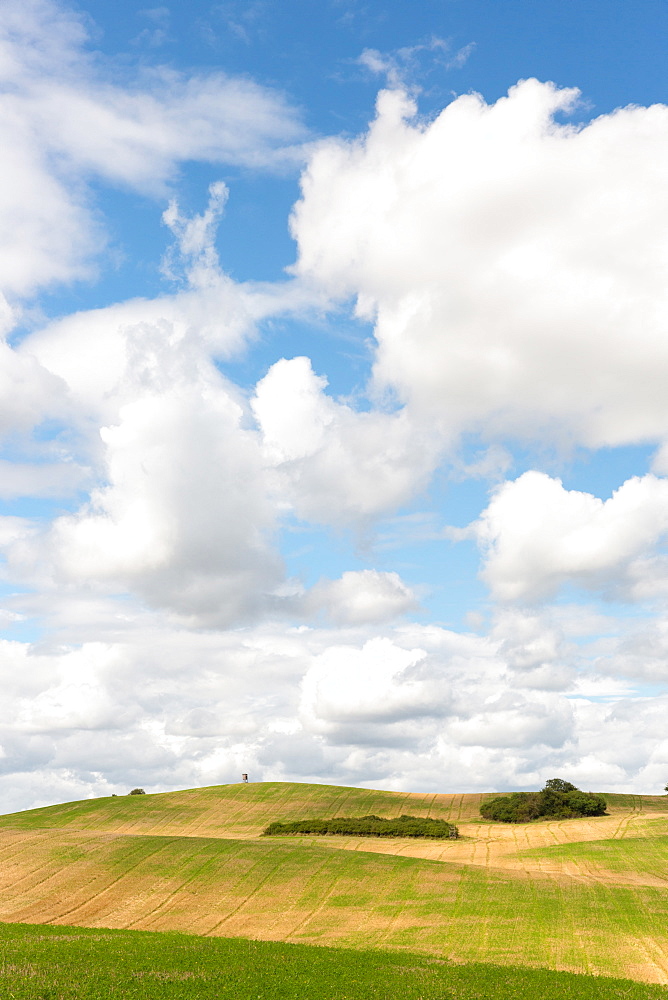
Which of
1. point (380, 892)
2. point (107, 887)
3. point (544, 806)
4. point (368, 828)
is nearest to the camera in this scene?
point (380, 892)

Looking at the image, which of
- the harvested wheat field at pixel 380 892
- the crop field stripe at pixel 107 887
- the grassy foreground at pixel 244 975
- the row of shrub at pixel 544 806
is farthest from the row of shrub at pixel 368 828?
the grassy foreground at pixel 244 975

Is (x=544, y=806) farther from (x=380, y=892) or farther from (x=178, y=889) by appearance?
(x=178, y=889)

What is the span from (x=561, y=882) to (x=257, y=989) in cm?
4603

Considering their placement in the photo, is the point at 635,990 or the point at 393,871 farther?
the point at 393,871

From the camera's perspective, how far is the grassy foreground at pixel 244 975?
1289 inches

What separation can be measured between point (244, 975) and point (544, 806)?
11161cm

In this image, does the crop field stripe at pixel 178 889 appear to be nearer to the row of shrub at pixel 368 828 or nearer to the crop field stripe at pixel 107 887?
the crop field stripe at pixel 107 887

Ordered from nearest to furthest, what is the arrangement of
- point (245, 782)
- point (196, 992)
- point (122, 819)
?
1. point (196, 992)
2. point (122, 819)
3. point (245, 782)

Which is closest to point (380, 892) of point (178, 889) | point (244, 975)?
point (178, 889)

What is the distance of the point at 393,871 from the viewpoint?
7456cm

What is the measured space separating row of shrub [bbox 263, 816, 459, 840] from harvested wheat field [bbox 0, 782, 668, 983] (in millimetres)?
9005

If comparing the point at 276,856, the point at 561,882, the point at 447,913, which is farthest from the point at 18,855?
the point at 561,882

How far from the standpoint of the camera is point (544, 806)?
445 feet

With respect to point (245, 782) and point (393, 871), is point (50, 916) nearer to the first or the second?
point (393, 871)
